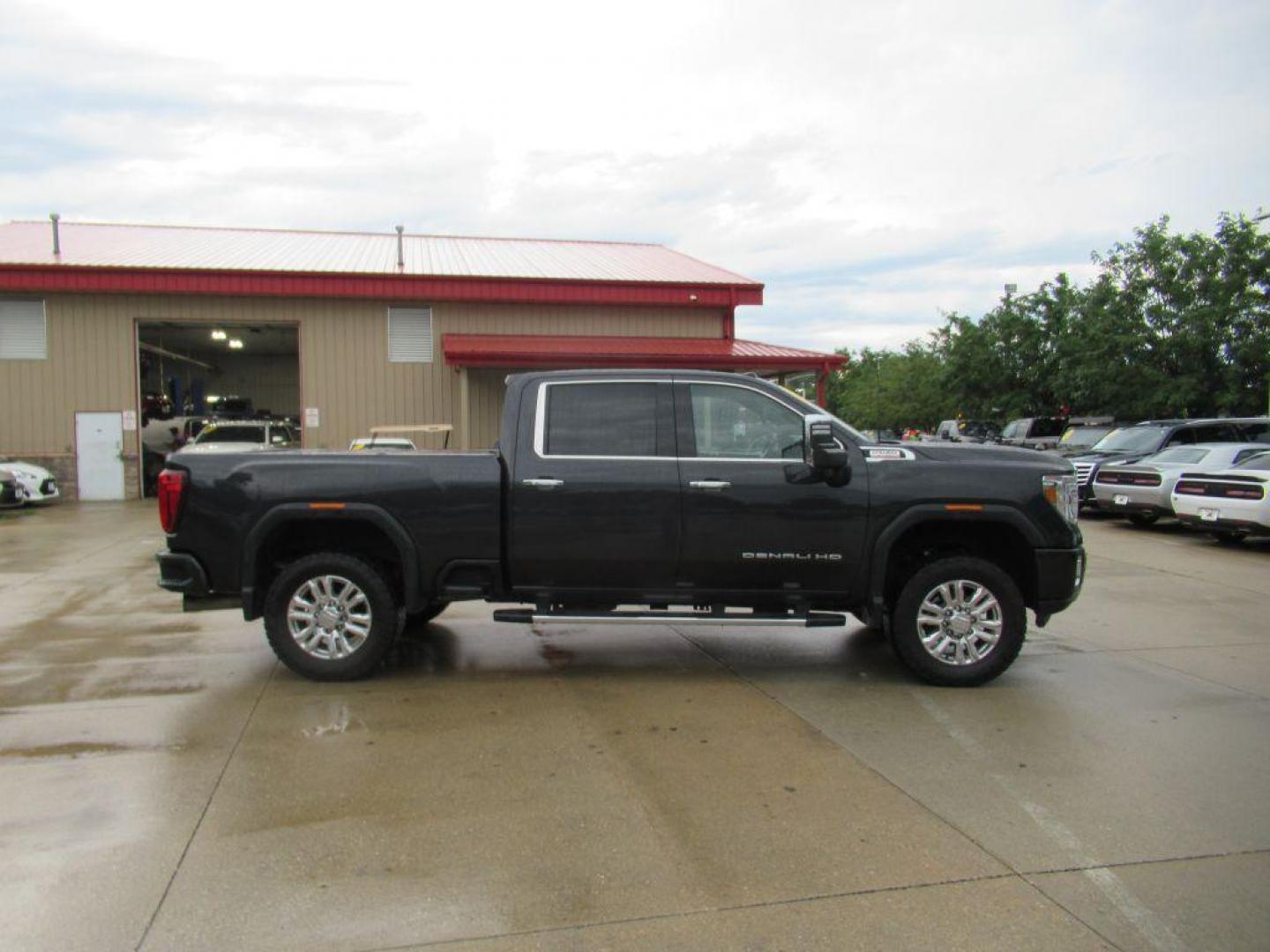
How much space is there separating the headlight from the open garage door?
20330mm

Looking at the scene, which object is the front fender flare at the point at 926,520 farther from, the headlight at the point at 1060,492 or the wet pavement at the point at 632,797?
the wet pavement at the point at 632,797

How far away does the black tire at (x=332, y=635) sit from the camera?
245 inches

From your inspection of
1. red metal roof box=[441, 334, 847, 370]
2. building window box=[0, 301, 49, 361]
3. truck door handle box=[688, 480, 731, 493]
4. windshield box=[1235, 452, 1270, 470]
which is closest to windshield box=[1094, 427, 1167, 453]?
windshield box=[1235, 452, 1270, 470]

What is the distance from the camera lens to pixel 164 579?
20.4 feet

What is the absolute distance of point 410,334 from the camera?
23.2 meters

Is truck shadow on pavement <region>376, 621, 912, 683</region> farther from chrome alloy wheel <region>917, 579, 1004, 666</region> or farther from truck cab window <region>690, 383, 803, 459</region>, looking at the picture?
truck cab window <region>690, 383, 803, 459</region>

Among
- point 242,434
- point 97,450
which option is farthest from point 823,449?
point 97,450

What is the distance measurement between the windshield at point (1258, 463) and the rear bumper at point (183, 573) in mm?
13403

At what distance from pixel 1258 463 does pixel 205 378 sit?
36469mm

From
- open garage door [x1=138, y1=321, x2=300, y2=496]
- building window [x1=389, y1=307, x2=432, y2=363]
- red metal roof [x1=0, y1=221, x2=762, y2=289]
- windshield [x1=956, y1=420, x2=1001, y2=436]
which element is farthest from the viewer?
windshield [x1=956, y1=420, x2=1001, y2=436]

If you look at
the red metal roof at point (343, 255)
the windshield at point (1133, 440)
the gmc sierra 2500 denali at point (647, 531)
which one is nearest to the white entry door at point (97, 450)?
the red metal roof at point (343, 255)

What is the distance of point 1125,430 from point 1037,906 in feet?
57.9

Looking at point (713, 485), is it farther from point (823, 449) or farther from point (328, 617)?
point (328, 617)

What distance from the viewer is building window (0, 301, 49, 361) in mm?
21641
